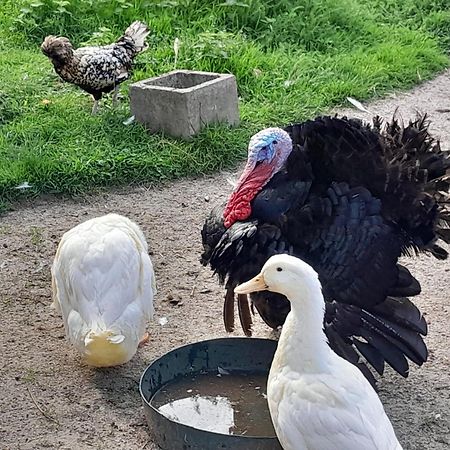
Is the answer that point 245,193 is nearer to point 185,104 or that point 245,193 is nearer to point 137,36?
point 185,104

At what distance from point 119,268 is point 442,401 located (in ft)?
5.19

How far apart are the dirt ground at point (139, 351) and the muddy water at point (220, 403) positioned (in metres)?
0.16

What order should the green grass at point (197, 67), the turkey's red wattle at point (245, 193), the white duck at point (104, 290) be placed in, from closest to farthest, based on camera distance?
the white duck at point (104, 290), the turkey's red wattle at point (245, 193), the green grass at point (197, 67)

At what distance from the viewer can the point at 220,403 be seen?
4297mm

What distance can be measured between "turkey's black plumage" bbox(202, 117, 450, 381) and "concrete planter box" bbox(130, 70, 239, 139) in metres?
2.62

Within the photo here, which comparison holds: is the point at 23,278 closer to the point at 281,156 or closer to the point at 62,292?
the point at 62,292

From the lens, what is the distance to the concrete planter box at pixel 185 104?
7273mm

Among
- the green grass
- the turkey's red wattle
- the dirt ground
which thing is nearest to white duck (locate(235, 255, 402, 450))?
the dirt ground

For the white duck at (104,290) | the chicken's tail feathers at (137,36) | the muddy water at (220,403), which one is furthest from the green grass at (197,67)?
the muddy water at (220,403)

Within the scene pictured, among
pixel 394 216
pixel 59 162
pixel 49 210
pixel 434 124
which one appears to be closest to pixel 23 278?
pixel 49 210

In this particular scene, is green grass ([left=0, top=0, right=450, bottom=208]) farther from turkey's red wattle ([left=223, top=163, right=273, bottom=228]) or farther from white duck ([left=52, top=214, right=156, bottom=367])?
turkey's red wattle ([left=223, top=163, right=273, bottom=228])

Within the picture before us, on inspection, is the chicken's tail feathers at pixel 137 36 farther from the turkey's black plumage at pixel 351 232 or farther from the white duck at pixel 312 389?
the white duck at pixel 312 389

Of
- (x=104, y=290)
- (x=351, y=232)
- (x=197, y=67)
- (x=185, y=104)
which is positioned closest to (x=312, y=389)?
(x=351, y=232)

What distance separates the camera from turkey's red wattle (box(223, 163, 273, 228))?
4.56 m
